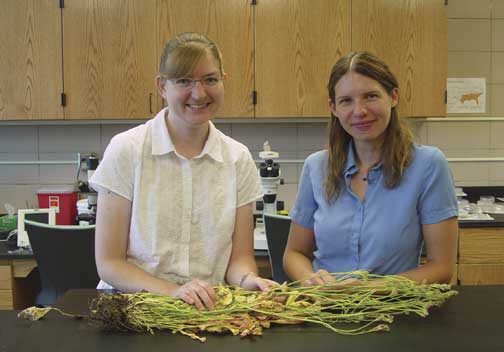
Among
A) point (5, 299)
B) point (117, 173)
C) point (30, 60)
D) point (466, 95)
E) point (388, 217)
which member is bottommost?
point (5, 299)

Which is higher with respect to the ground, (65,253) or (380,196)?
(380,196)

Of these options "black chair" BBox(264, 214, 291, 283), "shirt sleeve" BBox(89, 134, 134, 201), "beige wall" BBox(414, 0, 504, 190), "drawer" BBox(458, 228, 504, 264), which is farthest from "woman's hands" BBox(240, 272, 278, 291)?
"beige wall" BBox(414, 0, 504, 190)

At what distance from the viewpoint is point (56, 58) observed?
9.89 feet

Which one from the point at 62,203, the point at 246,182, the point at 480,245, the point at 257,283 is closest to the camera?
the point at 257,283

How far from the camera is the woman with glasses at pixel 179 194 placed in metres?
1.29

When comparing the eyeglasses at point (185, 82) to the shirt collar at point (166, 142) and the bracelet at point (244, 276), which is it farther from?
the bracelet at point (244, 276)

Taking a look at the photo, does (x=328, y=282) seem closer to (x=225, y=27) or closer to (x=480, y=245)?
(x=480, y=245)

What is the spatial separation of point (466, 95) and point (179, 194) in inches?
106

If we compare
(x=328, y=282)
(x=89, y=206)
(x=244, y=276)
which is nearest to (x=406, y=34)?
(x=89, y=206)

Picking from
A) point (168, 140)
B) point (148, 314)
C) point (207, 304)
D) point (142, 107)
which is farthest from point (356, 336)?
point (142, 107)

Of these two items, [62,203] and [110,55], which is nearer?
[110,55]

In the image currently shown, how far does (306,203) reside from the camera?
1475 millimetres

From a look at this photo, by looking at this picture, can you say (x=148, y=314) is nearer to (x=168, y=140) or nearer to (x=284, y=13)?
(x=168, y=140)

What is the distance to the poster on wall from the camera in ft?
11.2
